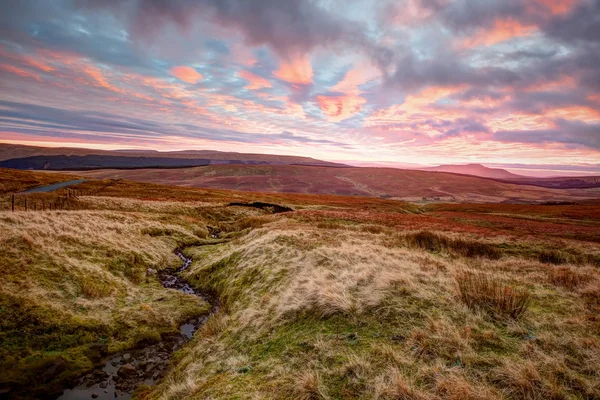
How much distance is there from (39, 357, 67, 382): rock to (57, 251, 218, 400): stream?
761 millimetres

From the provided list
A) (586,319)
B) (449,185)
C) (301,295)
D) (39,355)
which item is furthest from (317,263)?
(449,185)

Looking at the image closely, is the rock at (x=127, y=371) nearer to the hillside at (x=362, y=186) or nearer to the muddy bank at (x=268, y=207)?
the muddy bank at (x=268, y=207)

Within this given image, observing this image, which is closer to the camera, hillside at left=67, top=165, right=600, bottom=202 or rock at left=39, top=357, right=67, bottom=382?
rock at left=39, top=357, right=67, bottom=382

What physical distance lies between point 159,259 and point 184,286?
4.52m

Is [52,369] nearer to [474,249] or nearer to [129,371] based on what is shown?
[129,371]

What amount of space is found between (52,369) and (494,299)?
44.8 ft

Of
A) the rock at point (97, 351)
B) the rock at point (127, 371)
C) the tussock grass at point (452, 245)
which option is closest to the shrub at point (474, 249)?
the tussock grass at point (452, 245)

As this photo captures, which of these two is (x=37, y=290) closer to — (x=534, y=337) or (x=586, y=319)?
(x=534, y=337)

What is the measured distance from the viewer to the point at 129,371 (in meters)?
9.48

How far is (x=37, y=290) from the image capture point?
11.7 meters

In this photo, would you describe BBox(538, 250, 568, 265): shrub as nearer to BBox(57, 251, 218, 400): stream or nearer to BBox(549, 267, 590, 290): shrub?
BBox(549, 267, 590, 290): shrub

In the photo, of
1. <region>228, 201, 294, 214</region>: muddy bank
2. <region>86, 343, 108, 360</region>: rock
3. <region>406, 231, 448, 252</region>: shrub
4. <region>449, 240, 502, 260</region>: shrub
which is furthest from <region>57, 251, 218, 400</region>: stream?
<region>228, 201, 294, 214</region>: muddy bank

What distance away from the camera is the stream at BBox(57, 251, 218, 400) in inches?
336

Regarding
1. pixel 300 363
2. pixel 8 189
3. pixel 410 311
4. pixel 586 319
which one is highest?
pixel 586 319
